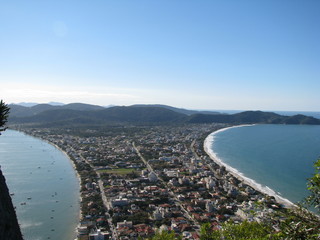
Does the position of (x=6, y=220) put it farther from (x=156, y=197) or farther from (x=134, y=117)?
(x=134, y=117)

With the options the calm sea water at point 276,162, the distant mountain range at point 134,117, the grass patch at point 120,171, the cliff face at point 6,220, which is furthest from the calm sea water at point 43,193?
the distant mountain range at point 134,117

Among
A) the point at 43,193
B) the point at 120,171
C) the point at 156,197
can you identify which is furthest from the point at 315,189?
the point at 120,171

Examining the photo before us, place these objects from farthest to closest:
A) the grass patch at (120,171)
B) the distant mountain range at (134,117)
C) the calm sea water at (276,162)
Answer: the distant mountain range at (134,117), the grass patch at (120,171), the calm sea water at (276,162)

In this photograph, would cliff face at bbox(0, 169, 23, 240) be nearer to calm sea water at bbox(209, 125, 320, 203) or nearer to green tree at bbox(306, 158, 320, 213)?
green tree at bbox(306, 158, 320, 213)

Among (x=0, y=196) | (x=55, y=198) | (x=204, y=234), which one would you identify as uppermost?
(x=0, y=196)

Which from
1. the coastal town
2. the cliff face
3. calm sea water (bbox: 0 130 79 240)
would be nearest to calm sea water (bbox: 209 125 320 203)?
the coastal town

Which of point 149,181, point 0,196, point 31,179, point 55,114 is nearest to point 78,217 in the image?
point 149,181

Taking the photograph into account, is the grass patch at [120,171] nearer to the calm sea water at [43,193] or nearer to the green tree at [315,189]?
the calm sea water at [43,193]

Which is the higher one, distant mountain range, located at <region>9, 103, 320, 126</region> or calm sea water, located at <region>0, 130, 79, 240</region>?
distant mountain range, located at <region>9, 103, 320, 126</region>

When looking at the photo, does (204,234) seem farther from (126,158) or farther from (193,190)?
(126,158)
